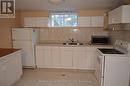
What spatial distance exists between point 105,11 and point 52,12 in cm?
189

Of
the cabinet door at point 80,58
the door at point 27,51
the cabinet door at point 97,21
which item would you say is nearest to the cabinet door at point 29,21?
the door at point 27,51

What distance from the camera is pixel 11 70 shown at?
3.27 m

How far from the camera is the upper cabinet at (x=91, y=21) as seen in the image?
483cm

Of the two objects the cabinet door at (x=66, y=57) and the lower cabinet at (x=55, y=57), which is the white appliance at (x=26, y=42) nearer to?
the lower cabinet at (x=55, y=57)

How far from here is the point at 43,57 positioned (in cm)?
470

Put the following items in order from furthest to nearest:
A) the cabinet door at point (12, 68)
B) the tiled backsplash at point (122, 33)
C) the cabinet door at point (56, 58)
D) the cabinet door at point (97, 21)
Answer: the cabinet door at point (97, 21) → the cabinet door at point (56, 58) → the tiled backsplash at point (122, 33) → the cabinet door at point (12, 68)

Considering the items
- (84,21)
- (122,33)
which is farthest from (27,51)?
(122,33)

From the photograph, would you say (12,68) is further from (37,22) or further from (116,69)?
(116,69)

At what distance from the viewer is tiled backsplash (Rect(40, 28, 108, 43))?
5.08 metres

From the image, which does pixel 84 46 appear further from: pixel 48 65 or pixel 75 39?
pixel 48 65

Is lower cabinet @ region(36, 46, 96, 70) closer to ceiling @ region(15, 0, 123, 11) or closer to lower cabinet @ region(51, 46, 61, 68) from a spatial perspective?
lower cabinet @ region(51, 46, 61, 68)

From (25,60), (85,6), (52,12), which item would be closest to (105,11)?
(85,6)

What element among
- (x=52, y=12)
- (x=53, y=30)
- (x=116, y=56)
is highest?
(x=52, y=12)

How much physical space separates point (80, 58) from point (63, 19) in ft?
5.21
